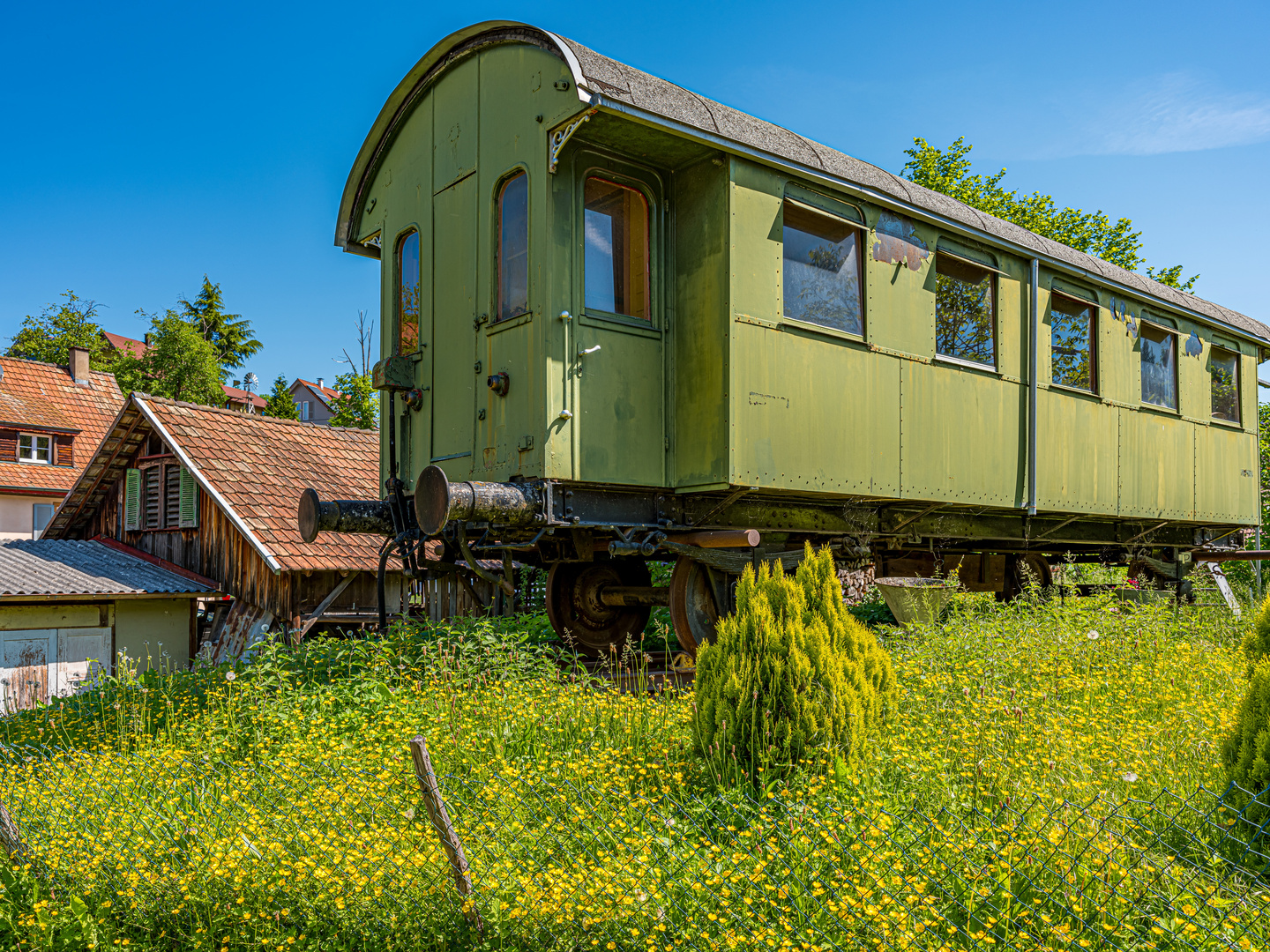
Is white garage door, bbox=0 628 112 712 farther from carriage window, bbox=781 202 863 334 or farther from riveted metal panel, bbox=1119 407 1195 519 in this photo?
riveted metal panel, bbox=1119 407 1195 519

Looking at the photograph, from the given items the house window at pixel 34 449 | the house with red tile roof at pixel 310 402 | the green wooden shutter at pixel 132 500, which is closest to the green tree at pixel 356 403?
the house window at pixel 34 449

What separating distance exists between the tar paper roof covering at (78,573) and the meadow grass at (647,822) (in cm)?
975

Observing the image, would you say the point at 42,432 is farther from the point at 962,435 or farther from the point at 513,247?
the point at 962,435

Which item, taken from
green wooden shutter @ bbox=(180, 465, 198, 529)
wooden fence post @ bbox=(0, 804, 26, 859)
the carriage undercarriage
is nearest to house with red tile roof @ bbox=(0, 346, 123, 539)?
green wooden shutter @ bbox=(180, 465, 198, 529)

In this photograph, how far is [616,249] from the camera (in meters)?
6.57

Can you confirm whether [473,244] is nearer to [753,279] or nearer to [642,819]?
[753,279]

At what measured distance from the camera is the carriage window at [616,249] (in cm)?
642

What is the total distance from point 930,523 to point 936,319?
179 cm

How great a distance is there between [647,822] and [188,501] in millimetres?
14990

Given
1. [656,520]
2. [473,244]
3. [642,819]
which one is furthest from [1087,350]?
[642,819]

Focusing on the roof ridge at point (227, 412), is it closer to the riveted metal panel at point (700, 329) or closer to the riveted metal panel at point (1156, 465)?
the riveted metal panel at point (700, 329)

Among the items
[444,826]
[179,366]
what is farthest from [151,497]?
[179,366]

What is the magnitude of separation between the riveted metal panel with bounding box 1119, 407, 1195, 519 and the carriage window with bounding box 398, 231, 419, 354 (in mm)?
6734

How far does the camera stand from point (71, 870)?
14.1 ft
